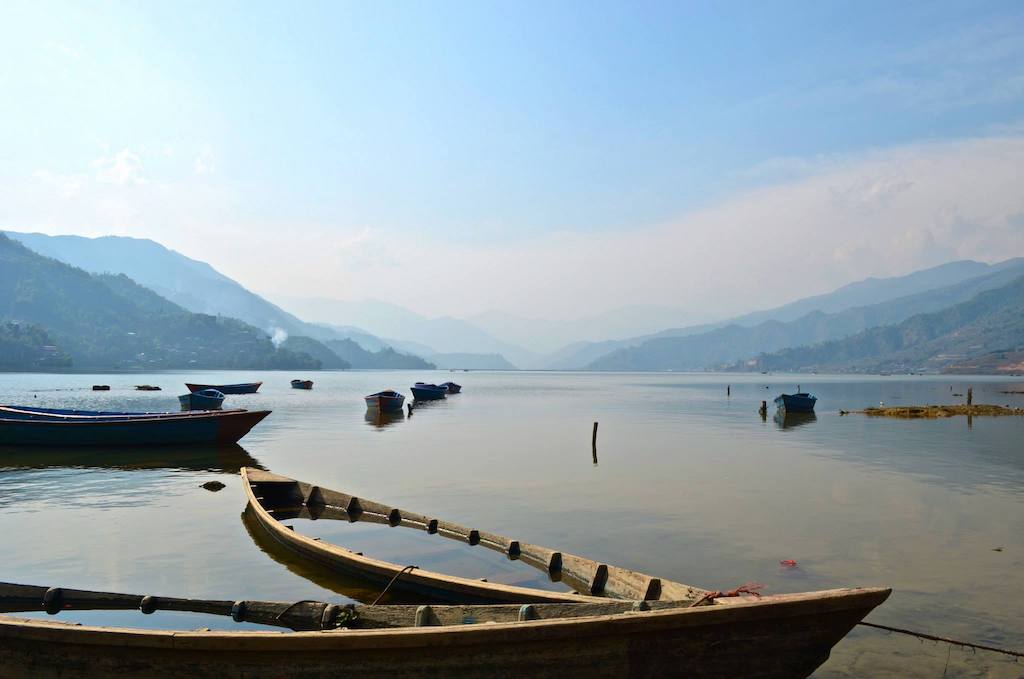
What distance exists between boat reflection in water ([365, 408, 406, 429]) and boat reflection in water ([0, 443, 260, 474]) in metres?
20.6

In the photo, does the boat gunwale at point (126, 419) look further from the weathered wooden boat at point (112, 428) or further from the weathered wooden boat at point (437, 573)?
the weathered wooden boat at point (437, 573)

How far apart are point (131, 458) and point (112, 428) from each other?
2014 millimetres

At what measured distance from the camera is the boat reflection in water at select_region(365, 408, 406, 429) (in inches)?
2388

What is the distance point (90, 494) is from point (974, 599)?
2984 cm

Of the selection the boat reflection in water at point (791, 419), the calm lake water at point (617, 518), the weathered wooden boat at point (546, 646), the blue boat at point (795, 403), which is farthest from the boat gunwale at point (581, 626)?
the blue boat at point (795, 403)

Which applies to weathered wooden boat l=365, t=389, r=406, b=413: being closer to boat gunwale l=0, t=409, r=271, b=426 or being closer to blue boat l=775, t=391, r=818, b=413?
boat gunwale l=0, t=409, r=271, b=426

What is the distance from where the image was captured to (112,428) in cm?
3619

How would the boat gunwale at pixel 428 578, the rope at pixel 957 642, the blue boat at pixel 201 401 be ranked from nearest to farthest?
the boat gunwale at pixel 428 578 < the rope at pixel 957 642 < the blue boat at pixel 201 401

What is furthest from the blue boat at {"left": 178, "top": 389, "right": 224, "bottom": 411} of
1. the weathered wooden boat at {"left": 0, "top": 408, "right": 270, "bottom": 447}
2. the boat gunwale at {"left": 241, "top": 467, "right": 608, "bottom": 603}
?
the boat gunwale at {"left": 241, "top": 467, "right": 608, "bottom": 603}

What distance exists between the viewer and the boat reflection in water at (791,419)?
61281 millimetres

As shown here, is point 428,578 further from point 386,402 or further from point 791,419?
point 791,419

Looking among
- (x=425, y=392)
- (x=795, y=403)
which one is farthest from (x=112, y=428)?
(x=425, y=392)

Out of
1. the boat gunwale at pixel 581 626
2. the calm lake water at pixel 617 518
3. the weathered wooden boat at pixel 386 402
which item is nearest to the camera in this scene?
the boat gunwale at pixel 581 626

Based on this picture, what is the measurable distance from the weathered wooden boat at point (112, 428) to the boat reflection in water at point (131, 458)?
0.60 metres
